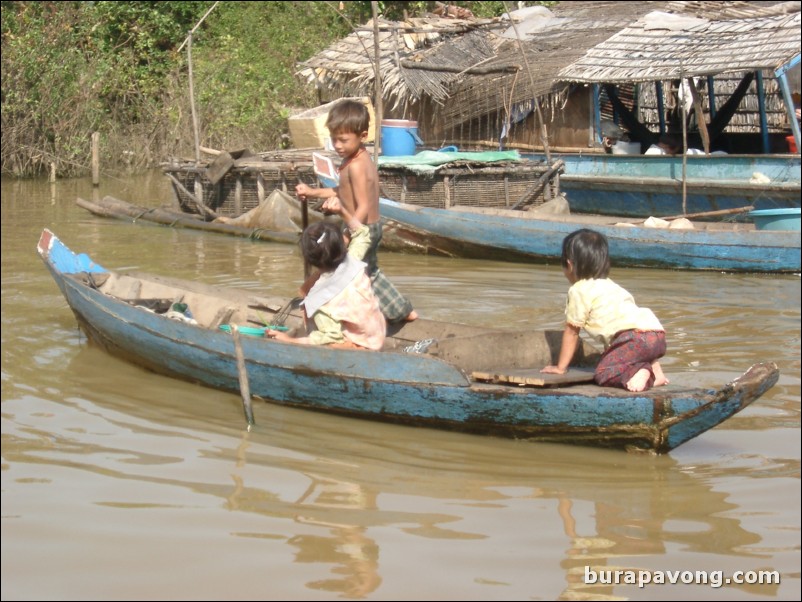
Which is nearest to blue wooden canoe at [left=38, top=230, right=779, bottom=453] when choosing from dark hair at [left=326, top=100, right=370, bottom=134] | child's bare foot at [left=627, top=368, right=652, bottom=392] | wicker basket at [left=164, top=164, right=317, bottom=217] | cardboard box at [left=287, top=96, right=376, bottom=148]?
child's bare foot at [left=627, top=368, right=652, bottom=392]

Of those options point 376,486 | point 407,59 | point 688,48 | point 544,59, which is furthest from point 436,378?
point 407,59

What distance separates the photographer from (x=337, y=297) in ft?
16.9

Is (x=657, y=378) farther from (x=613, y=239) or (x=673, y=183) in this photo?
(x=673, y=183)

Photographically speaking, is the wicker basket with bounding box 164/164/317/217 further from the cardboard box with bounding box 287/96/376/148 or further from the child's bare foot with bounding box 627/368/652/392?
the child's bare foot with bounding box 627/368/652/392

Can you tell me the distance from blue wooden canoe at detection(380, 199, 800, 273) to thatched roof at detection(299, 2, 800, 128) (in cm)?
245

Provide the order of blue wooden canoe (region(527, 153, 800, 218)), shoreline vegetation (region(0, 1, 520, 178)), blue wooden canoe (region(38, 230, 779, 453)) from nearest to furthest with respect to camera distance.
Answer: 1. blue wooden canoe (region(38, 230, 779, 453))
2. blue wooden canoe (region(527, 153, 800, 218))
3. shoreline vegetation (region(0, 1, 520, 178))

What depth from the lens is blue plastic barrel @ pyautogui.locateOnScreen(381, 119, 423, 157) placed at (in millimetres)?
11984

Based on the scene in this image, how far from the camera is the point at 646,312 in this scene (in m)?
4.66

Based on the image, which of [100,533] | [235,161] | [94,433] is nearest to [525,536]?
[100,533]

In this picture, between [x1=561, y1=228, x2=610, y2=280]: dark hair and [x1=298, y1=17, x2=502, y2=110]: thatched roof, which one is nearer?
[x1=561, y1=228, x2=610, y2=280]: dark hair

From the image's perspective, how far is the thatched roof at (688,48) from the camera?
1117 cm

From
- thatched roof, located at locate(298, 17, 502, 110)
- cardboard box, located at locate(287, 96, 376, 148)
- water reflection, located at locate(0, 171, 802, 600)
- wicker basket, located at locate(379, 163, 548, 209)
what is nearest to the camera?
water reflection, located at locate(0, 171, 802, 600)

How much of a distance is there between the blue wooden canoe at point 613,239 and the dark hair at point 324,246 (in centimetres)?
464

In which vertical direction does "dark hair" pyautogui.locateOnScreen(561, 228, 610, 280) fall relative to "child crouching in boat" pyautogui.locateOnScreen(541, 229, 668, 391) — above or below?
above
